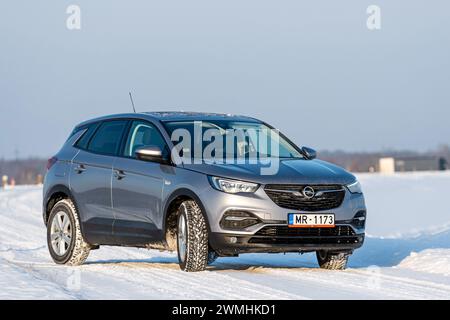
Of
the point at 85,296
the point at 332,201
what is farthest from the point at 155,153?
the point at 85,296

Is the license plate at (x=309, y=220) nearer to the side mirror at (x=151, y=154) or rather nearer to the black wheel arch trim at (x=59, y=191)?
the side mirror at (x=151, y=154)

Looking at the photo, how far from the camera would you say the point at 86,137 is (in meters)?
12.8

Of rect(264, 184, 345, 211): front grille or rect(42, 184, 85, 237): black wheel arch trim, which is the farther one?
rect(42, 184, 85, 237): black wheel arch trim

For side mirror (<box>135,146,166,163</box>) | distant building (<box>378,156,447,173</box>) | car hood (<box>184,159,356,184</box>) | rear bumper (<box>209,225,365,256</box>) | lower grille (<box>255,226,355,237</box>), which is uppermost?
side mirror (<box>135,146,166,163</box>)

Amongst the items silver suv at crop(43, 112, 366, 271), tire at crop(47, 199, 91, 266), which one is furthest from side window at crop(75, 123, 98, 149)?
tire at crop(47, 199, 91, 266)

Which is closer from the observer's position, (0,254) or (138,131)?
(138,131)

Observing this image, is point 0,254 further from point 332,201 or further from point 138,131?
point 332,201

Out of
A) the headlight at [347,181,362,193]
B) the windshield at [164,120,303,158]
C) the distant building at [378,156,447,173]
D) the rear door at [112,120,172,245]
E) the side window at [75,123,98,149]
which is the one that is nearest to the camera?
the headlight at [347,181,362,193]

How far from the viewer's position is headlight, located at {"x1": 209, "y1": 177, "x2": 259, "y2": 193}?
34.8 feet

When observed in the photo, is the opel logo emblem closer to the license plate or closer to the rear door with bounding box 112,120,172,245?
the license plate

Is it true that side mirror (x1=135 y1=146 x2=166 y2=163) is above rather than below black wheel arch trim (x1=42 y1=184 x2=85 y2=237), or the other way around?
above

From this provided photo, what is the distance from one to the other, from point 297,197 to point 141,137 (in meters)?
2.19

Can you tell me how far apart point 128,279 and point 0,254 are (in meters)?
4.05
